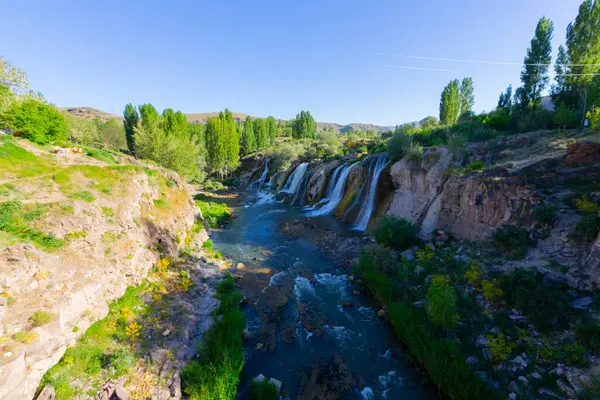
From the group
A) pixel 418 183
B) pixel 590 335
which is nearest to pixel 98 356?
pixel 590 335

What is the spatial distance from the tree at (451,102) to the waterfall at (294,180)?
27441 mm

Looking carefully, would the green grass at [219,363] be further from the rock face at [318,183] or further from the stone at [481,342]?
the rock face at [318,183]

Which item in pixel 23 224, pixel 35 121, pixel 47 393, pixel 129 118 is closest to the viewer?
pixel 47 393

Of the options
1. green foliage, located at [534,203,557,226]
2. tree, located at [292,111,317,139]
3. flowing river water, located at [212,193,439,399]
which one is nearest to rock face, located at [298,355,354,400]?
flowing river water, located at [212,193,439,399]

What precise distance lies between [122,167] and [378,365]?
1566 cm

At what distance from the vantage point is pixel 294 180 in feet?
120

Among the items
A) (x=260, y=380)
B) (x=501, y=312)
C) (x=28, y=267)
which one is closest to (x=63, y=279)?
(x=28, y=267)

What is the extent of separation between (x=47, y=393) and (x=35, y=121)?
773 inches

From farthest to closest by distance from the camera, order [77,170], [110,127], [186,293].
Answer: [110,127] < [77,170] < [186,293]

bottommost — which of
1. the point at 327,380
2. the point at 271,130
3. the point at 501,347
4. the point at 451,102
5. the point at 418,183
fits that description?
the point at 327,380

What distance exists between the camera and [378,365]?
7.49 metres

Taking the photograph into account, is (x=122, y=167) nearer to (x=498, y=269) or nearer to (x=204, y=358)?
(x=204, y=358)

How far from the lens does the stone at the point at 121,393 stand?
5.52m

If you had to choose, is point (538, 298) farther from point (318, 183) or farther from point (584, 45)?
point (584, 45)
